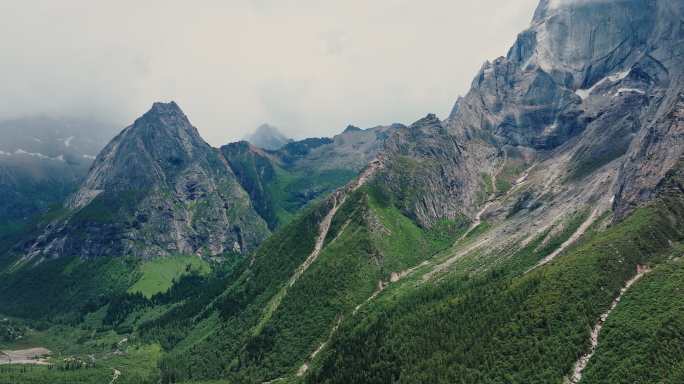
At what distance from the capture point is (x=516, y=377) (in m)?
190

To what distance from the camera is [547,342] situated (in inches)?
7731

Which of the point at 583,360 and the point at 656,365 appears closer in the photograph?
the point at 656,365

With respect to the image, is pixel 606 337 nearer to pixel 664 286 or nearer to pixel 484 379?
pixel 664 286

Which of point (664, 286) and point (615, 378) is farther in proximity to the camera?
point (664, 286)

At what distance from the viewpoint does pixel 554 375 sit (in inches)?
7195

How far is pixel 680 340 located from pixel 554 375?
42.8 meters

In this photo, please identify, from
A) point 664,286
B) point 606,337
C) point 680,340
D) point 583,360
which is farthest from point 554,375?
point 664,286

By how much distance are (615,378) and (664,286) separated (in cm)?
5223

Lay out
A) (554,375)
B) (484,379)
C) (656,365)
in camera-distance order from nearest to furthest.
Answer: (656,365) → (554,375) → (484,379)

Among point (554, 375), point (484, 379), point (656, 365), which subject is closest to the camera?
point (656, 365)

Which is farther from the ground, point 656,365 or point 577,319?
point 577,319

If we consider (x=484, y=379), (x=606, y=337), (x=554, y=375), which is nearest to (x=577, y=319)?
(x=606, y=337)

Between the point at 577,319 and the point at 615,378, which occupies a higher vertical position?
the point at 577,319

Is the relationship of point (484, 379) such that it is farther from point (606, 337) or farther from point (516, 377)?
point (606, 337)
